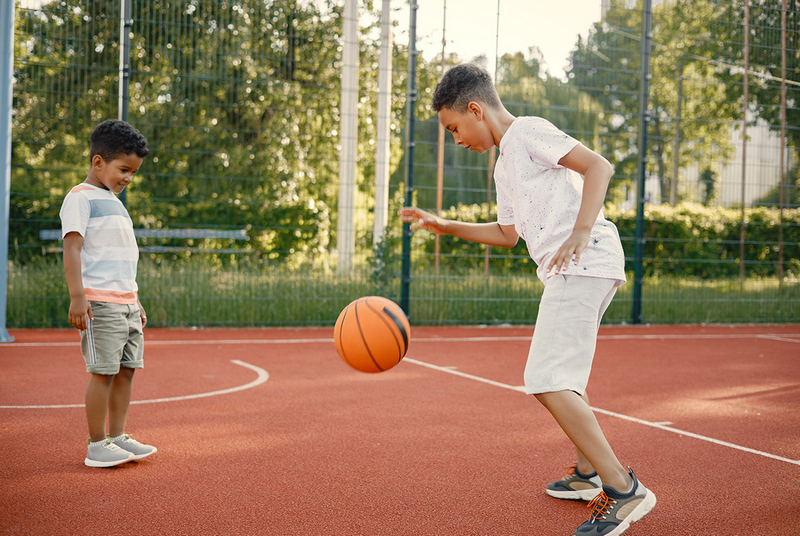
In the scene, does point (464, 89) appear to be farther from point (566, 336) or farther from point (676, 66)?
point (676, 66)

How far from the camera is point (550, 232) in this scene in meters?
2.48

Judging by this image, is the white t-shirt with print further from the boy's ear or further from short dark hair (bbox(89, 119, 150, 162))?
short dark hair (bbox(89, 119, 150, 162))

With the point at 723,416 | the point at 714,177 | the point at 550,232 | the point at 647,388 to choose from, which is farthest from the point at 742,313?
the point at 550,232

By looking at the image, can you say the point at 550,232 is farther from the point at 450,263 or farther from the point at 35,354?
the point at 450,263

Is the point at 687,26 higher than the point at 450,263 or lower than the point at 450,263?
higher

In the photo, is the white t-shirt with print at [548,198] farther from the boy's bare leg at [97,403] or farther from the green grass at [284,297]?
the green grass at [284,297]

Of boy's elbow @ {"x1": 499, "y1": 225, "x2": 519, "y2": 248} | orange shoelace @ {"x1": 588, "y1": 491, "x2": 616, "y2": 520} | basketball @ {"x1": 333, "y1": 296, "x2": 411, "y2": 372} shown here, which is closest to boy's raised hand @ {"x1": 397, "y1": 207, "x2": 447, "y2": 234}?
boy's elbow @ {"x1": 499, "y1": 225, "x2": 519, "y2": 248}

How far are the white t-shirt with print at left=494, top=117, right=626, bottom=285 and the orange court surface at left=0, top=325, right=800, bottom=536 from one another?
0.96 m

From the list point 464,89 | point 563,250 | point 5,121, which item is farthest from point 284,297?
point 563,250

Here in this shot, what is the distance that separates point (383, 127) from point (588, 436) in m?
7.35

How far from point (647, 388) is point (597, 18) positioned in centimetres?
582

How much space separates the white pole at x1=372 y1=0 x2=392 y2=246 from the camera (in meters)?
8.88

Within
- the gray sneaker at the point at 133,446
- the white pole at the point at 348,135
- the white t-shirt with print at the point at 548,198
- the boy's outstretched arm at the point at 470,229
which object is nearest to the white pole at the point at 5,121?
the white pole at the point at 348,135

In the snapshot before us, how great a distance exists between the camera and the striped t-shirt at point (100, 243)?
10.2 feet
